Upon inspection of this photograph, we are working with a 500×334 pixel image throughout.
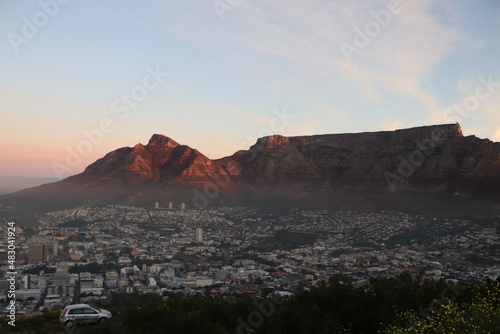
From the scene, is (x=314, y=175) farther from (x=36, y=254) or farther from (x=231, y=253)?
(x=36, y=254)

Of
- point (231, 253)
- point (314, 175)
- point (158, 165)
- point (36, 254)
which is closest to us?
point (36, 254)

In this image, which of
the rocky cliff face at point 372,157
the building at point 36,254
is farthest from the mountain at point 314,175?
the building at point 36,254

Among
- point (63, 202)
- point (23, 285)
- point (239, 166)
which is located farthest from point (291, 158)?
point (23, 285)

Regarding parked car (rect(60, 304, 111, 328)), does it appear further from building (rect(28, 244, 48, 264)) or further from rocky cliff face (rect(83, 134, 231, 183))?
rocky cliff face (rect(83, 134, 231, 183))

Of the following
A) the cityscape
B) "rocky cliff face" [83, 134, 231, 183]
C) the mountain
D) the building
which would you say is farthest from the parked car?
"rocky cliff face" [83, 134, 231, 183]

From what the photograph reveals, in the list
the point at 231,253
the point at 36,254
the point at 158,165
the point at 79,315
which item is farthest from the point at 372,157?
the point at 79,315

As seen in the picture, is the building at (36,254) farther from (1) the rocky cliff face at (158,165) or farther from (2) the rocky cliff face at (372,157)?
(2) the rocky cliff face at (372,157)
